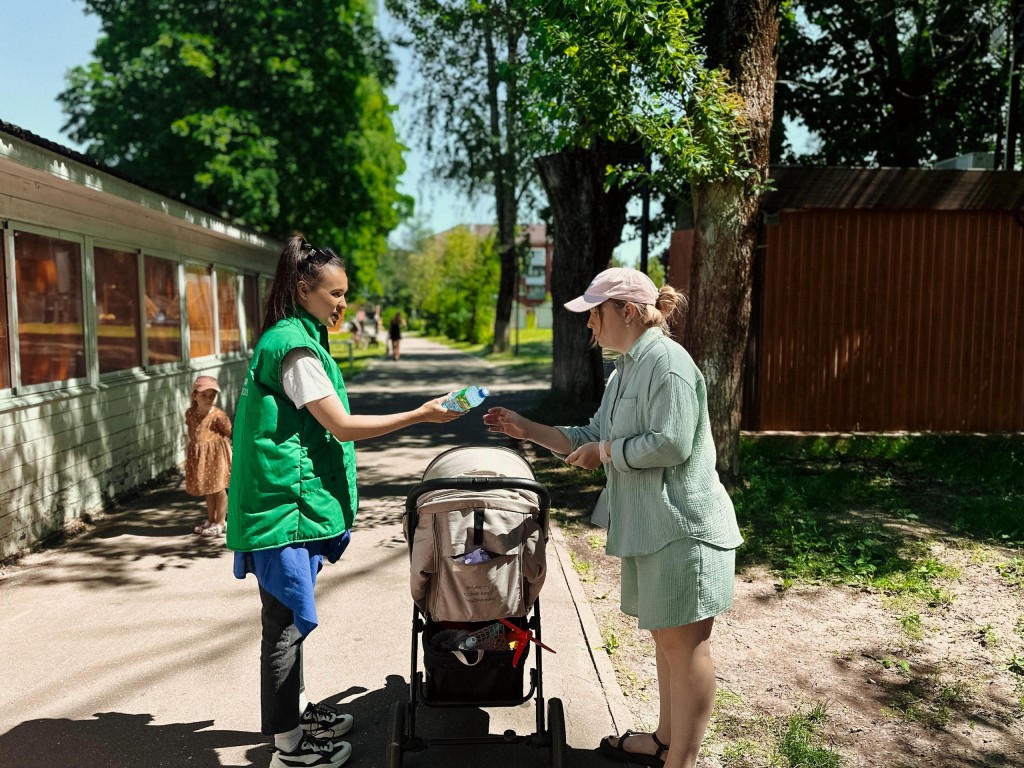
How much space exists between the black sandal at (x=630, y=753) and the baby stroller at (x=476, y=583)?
0.37 metres

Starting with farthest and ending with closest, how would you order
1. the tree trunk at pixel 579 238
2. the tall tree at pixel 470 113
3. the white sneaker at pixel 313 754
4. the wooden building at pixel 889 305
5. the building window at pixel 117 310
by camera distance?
the tall tree at pixel 470 113
the tree trunk at pixel 579 238
the wooden building at pixel 889 305
the building window at pixel 117 310
the white sneaker at pixel 313 754

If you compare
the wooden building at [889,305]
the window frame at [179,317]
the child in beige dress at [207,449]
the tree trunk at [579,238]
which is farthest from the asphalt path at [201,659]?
the tree trunk at [579,238]

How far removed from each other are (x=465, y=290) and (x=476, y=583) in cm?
4539

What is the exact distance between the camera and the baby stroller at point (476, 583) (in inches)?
130

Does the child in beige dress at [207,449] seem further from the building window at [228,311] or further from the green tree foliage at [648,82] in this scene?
the building window at [228,311]

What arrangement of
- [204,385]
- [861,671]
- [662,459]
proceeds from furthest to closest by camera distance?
[204,385] < [861,671] < [662,459]

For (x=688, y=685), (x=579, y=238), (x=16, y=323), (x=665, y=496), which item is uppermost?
(x=579, y=238)

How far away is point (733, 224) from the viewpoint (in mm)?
8242

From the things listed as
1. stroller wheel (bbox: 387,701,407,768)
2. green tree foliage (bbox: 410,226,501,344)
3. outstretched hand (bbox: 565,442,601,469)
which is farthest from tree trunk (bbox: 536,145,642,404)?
green tree foliage (bbox: 410,226,501,344)

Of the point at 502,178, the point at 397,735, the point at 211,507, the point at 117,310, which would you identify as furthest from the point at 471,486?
the point at 502,178

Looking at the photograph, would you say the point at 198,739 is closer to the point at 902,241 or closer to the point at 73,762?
the point at 73,762

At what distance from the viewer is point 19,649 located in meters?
5.06

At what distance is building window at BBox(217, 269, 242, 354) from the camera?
13.9 m

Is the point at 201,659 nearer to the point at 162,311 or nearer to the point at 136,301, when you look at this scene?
the point at 136,301
